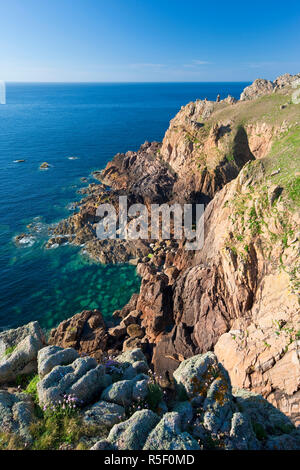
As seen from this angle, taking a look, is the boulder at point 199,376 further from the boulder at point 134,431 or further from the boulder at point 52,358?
the boulder at point 52,358

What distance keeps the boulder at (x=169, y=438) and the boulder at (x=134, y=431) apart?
0.30m

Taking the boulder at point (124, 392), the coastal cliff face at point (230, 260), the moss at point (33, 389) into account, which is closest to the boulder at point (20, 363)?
the moss at point (33, 389)

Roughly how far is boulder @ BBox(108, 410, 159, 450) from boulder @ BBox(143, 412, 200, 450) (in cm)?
30

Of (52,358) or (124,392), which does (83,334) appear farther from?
(124,392)

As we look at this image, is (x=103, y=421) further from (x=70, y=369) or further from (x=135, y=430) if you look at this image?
(x=70, y=369)

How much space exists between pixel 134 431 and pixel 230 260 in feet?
71.9

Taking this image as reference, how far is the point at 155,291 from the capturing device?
3600 cm

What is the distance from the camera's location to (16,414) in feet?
32.9

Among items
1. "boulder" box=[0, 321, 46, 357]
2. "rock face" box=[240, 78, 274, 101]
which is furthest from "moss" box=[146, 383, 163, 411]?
"rock face" box=[240, 78, 274, 101]

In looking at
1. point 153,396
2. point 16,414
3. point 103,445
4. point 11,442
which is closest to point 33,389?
point 16,414

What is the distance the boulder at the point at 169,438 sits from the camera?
8531mm

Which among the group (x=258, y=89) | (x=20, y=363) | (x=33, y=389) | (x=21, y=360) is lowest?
(x=20, y=363)
